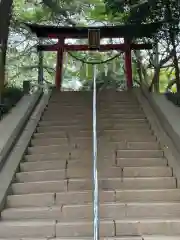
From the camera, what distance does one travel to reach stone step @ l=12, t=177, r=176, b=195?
18.6 feet

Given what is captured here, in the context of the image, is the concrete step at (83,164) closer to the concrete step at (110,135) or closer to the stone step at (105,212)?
the concrete step at (110,135)

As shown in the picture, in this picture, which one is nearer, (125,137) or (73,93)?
(125,137)

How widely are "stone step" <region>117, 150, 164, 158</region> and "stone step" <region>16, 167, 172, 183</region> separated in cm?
61

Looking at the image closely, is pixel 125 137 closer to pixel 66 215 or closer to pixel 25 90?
pixel 66 215

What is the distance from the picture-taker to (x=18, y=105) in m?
10.0

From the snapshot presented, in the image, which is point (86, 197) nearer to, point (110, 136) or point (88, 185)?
point (88, 185)

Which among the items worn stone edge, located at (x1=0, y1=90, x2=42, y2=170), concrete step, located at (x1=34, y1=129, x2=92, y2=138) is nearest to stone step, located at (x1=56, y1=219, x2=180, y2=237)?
worn stone edge, located at (x1=0, y1=90, x2=42, y2=170)

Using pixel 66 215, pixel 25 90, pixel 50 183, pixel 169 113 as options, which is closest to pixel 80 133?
pixel 169 113

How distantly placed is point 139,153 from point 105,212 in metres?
1.93

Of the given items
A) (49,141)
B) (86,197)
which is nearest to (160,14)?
(49,141)

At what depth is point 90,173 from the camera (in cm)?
606

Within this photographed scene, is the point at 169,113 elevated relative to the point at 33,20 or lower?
lower

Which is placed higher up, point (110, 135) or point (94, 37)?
point (94, 37)

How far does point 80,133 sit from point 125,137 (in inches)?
35.8
